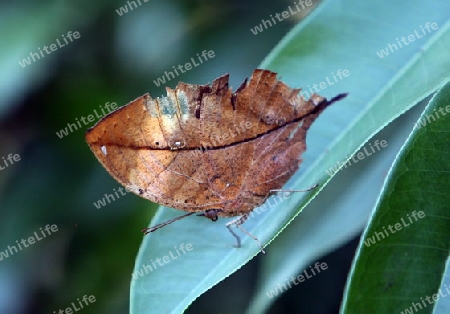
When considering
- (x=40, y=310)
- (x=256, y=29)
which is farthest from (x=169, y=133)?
(x=40, y=310)

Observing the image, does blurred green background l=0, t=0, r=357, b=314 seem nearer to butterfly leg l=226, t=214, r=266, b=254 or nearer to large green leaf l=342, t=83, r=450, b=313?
butterfly leg l=226, t=214, r=266, b=254

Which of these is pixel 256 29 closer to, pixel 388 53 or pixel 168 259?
pixel 388 53

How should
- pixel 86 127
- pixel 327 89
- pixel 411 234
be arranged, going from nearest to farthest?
1. pixel 411 234
2. pixel 327 89
3. pixel 86 127

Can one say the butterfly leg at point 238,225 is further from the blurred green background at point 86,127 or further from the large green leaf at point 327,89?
the blurred green background at point 86,127

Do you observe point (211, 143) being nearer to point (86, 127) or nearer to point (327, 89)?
point (327, 89)

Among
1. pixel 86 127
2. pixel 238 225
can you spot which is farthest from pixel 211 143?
pixel 86 127

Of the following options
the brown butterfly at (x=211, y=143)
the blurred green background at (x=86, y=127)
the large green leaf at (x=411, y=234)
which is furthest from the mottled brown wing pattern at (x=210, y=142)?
the blurred green background at (x=86, y=127)
